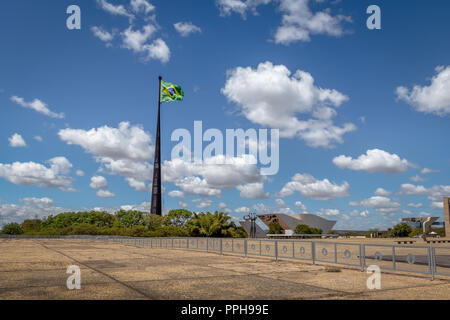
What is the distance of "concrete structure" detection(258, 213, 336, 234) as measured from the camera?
117387mm

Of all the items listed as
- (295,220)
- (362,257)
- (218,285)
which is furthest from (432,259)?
(295,220)

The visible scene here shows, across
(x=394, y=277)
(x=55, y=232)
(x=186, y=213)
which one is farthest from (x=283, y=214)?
(x=394, y=277)

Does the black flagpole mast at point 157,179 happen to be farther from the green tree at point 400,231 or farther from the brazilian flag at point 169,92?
the green tree at point 400,231

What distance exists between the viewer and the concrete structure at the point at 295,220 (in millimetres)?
117387

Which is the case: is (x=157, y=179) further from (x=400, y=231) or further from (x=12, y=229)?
(x=400, y=231)

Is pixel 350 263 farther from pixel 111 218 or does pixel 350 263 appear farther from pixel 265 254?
pixel 111 218

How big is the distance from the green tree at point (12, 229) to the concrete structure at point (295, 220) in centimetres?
6734

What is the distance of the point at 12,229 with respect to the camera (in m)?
85.1

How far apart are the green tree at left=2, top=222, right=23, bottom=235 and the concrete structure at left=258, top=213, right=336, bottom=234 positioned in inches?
2651

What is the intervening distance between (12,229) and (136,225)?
91.5ft

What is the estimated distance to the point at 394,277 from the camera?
1218 cm

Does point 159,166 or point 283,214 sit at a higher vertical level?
point 159,166

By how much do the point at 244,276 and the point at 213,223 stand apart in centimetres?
6078

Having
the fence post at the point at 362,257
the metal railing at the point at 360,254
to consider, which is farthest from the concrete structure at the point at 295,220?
the fence post at the point at 362,257
